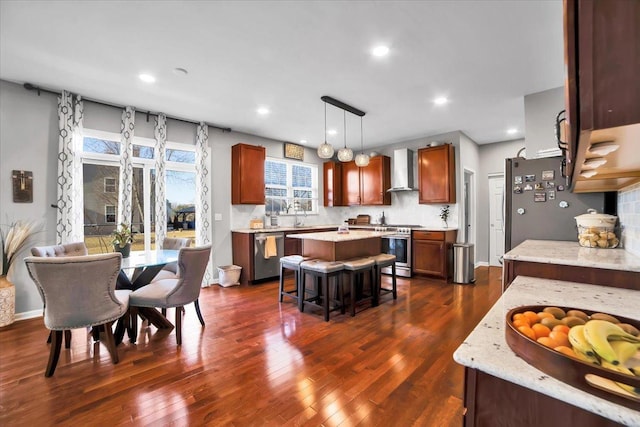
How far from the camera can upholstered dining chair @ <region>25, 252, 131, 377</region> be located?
203cm

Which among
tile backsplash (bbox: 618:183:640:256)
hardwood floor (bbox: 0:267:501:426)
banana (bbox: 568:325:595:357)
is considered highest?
tile backsplash (bbox: 618:183:640:256)

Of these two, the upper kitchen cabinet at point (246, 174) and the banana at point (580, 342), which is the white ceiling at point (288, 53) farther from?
the banana at point (580, 342)

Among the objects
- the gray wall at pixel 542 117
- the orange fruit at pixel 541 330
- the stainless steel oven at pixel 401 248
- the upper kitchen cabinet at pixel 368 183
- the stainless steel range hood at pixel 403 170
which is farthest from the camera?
the upper kitchen cabinet at pixel 368 183

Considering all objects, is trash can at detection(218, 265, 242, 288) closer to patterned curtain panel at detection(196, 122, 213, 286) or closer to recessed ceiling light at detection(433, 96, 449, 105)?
patterned curtain panel at detection(196, 122, 213, 286)

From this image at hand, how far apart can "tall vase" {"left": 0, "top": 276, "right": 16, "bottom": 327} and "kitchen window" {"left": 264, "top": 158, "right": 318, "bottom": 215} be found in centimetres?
372

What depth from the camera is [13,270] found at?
329cm

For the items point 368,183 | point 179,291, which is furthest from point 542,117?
point 179,291

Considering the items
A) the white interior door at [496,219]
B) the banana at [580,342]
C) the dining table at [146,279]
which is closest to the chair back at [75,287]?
the dining table at [146,279]

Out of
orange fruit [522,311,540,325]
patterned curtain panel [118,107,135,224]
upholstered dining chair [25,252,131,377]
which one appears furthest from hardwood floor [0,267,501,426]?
patterned curtain panel [118,107,135,224]

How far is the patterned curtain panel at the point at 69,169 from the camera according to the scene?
138 inches

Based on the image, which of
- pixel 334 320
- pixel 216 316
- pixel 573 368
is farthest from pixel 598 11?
pixel 216 316

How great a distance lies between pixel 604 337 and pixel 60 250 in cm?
405

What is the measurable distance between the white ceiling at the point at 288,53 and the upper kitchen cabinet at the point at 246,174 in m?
0.98

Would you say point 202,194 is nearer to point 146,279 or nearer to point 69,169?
point 69,169
